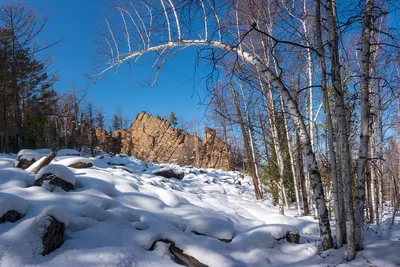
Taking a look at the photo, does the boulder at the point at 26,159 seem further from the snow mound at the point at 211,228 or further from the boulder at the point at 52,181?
the snow mound at the point at 211,228

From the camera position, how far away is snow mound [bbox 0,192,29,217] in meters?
3.07

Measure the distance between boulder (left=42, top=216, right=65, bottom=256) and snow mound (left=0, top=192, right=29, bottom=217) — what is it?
584mm

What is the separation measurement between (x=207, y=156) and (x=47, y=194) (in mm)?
29900

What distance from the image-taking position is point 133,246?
10.5 feet

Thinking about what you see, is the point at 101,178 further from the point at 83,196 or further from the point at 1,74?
the point at 1,74

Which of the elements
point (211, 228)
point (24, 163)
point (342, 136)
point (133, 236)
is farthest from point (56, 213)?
point (24, 163)

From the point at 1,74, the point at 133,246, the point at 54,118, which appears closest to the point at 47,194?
the point at 133,246

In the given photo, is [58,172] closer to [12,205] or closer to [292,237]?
[12,205]

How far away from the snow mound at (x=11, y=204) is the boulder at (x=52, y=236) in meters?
0.58

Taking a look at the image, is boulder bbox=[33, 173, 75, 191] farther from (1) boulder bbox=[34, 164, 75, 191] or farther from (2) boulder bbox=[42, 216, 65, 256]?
(2) boulder bbox=[42, 216, 65, 256]

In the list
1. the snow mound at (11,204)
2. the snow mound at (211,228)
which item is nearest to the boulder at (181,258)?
the snow mound at (211,228)

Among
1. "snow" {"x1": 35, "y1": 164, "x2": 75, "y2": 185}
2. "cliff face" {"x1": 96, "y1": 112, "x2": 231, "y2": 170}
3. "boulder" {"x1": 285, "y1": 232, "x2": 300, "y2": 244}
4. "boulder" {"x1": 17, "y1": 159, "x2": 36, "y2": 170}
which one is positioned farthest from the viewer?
"cliff face" {"x1": 96, "y1": 112, "x2": 231, "y2": 170}

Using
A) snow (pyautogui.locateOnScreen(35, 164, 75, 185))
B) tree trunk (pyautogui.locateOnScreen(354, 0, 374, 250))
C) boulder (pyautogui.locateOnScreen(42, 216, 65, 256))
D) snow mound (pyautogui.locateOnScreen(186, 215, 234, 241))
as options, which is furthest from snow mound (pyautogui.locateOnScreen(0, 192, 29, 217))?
tree trunk (pyautogui.locateOnScreen(354, 0, 374, 250))

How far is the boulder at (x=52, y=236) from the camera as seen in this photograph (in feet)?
8.79
